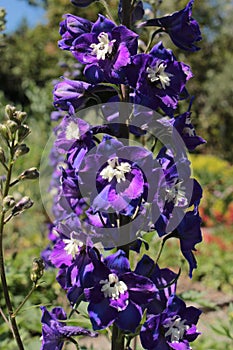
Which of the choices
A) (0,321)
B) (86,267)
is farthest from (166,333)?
(0,321)

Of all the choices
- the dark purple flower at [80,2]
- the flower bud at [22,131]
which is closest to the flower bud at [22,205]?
the flower bud at [22,131]

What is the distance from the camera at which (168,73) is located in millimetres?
1511

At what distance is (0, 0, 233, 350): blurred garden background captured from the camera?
10.4 ft

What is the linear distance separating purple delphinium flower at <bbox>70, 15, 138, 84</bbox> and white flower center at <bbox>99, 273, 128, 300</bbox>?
1.82 ft

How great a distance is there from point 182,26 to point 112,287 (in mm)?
815

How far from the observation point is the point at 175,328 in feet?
5.14

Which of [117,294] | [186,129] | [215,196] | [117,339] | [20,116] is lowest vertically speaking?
[215,196]

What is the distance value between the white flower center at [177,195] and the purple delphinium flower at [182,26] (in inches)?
18.1

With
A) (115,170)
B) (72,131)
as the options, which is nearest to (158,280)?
(115,170)

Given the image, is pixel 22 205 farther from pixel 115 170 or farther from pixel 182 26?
pixel 182 26

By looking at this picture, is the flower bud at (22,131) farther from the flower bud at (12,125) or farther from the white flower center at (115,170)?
the white flower center at (115,170)

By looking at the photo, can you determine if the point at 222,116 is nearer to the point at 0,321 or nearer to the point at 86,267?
the point at 0,321

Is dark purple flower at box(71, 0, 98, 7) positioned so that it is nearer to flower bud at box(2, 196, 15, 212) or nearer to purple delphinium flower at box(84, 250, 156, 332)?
flower bud at box(2, 196, 15, 212)

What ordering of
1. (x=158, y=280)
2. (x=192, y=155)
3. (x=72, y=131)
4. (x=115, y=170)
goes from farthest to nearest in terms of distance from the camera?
(x=192, y=155), (x=158, y=280), (x=72, y=131), (x=115, y=170)
